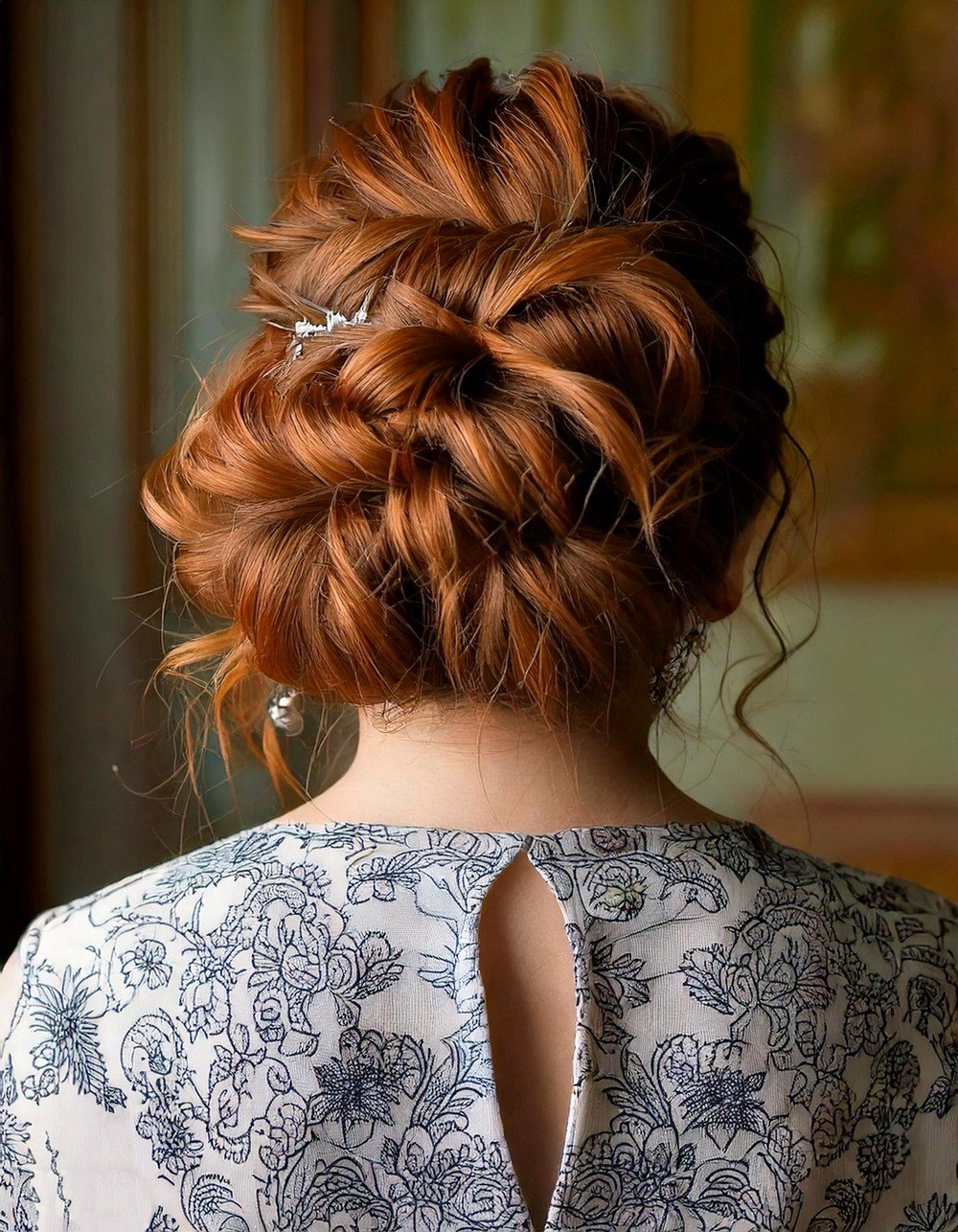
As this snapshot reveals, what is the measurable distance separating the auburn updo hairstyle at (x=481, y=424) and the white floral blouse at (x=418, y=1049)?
0.35 feet

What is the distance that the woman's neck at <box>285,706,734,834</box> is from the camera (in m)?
0.59

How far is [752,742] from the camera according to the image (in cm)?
145

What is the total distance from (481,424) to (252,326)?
2.40 feet

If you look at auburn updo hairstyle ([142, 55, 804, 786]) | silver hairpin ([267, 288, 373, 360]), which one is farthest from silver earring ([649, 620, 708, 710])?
silver hairpin ([267, 288, 373, 360])

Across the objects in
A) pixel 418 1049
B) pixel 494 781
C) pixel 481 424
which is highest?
pixel 481 424

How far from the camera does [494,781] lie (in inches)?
23.3

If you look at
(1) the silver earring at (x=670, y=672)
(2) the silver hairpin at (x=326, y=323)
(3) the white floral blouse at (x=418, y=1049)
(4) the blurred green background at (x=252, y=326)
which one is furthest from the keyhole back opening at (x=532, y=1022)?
(4) the blurred green background at (x=252, y=326)

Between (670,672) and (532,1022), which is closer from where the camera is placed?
(532,1022)

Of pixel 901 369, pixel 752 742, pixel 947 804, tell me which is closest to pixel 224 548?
pixel 752 742

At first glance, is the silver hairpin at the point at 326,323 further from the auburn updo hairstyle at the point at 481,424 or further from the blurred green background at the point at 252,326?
the blurred green background at the point at 252,326

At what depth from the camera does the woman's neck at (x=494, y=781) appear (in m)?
0.59

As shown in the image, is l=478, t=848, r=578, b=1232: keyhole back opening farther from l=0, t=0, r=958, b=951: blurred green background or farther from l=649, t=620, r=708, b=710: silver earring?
l=0, t=0, r=958, b=951: blurred green background

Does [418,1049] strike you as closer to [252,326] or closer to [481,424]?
[481,424]

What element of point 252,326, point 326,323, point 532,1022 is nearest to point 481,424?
point 326,323
